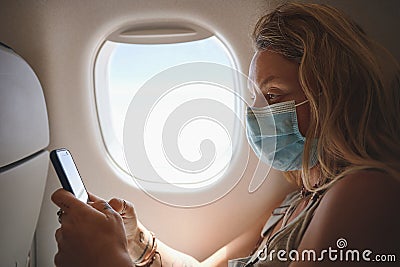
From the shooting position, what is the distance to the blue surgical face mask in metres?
0.98

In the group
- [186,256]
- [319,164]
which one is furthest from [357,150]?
[186,256]

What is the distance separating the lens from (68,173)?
0.98m

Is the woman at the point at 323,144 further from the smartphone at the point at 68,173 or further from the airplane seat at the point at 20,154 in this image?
the airplane seat at the point at 20,154

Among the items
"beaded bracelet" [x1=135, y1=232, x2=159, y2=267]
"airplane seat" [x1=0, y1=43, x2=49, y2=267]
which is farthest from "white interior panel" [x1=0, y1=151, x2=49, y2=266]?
"beaded bracelet" [x1=135, y1=232, x2=159, y2=267]

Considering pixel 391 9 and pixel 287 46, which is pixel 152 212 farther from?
pixel 391 9

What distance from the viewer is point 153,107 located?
3.48 ft

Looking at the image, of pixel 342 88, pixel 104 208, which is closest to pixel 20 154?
pixel 104 208

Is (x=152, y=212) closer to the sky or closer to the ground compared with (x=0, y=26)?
closer to the ground

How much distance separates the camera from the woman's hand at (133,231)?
107 centimetres

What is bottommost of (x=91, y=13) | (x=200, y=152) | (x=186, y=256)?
(x=186, y=256)

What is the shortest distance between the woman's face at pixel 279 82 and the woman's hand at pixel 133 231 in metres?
0.33

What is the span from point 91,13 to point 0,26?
6.5 inches

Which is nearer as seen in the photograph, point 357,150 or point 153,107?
point 357,150

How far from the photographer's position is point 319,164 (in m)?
0.98
